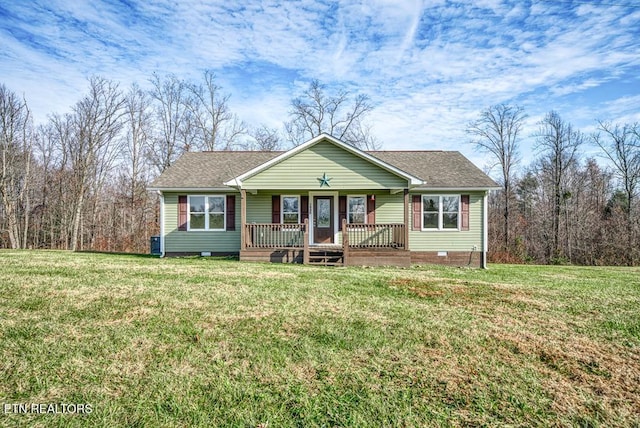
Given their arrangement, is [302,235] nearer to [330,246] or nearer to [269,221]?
[330,246]

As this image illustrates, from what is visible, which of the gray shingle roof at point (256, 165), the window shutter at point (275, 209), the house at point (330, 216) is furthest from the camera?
the window shutter at point (275, 209)

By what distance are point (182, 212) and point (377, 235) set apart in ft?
26.4

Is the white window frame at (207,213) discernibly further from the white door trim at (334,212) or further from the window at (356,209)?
the window at (356,209)

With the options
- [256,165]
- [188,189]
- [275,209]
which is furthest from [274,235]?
[256,165]

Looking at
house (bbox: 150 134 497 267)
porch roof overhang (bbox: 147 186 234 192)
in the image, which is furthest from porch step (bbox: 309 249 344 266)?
porch roof overhang (bbox: 147 186 234 192)

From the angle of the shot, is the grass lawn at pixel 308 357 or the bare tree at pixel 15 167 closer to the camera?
the grass lawn at pixel 308 357

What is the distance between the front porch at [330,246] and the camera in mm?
12570

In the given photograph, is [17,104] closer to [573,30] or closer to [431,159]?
[431,159]

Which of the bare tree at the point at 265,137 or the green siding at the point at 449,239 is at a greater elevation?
the bare tree at the point at 265,137

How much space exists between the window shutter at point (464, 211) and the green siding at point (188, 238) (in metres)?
9.21

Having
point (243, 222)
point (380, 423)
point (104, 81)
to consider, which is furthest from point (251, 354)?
point (104, 81)

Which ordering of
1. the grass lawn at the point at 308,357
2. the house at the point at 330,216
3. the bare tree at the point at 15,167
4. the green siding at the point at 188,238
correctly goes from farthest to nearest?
the bare tree at the point at 15,167 < the green siding at the point at 188,238 < the house at the point at 330,216 < the grass lawn at the point at 308,357

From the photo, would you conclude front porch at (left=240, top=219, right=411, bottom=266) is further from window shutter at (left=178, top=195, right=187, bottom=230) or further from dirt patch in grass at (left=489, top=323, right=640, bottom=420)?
dirt patch in grass at (left=489, top=323, right=640, bottom=420)

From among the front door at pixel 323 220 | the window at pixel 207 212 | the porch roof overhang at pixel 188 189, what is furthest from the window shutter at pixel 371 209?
the window at pixel 207 212
